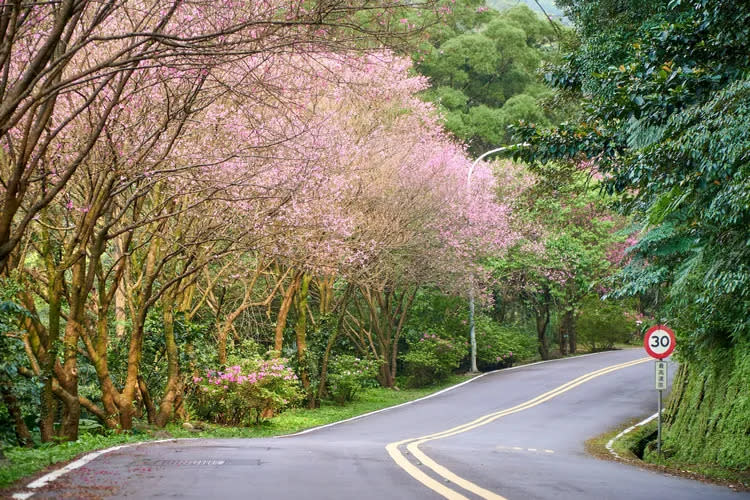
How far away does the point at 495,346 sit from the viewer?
38.6 meters

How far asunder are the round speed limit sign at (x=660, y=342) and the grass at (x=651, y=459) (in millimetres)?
1996

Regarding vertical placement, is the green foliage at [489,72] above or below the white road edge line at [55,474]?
above

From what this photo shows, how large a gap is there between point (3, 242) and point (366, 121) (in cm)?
1757

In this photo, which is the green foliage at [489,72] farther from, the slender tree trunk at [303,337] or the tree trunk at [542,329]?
the slender tree trunk at [303,337]

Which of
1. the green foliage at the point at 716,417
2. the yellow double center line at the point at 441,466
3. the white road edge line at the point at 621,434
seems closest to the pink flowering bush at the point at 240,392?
the yellow double center line at the point at 441,466

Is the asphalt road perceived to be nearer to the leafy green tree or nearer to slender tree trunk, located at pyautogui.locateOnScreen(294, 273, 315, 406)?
slender tree trunk, located at pyautogui.locateOnScreen(294, 273, 315, 406)

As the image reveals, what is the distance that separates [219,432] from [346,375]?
29.8 ft

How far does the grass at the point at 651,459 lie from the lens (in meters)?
11.9

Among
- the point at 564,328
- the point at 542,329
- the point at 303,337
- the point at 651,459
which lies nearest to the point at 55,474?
the point at 651,459

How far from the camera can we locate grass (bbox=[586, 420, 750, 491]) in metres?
11.9

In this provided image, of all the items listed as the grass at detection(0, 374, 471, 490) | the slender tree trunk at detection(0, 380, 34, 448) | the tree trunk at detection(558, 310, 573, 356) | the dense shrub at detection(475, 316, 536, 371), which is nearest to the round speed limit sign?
the grass at detection(0, 374, 471, 490)

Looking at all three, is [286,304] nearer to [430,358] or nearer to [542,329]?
[430,358]

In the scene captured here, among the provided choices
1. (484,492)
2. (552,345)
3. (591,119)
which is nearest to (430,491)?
(484,492)

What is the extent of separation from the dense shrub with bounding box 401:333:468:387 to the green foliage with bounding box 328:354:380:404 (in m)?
4.82
